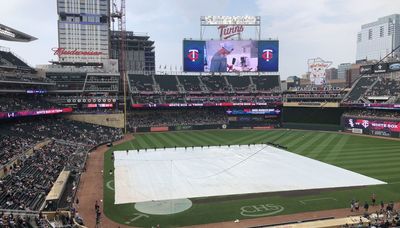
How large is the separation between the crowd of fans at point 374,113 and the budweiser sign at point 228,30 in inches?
1275

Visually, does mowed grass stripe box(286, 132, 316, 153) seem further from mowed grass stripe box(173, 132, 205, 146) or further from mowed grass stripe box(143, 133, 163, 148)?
mowed grass stripe box(143, 133, 163, 148)

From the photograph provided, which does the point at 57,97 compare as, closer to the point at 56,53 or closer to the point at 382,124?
the point at 56,53

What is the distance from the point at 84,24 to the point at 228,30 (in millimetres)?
62459

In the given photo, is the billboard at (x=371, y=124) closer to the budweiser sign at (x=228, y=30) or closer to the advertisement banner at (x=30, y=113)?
the budweiser sign at (x=228, y=30)

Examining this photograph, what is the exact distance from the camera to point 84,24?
12375cm

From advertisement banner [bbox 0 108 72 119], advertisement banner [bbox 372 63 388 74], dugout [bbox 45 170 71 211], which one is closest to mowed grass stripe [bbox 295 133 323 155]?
advertisement banner [bbox 372 63 388 74]

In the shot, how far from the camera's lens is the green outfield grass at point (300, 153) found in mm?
24859

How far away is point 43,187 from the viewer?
1145 inches

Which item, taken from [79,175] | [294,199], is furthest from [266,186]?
[79,175]

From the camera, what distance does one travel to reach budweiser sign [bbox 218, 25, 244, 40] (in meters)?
85.7

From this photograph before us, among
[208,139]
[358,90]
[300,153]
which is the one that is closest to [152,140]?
[208,139]

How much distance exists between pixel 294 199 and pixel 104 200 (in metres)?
15.5

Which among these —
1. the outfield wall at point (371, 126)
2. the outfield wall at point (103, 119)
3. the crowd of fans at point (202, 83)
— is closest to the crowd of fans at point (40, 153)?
the outfield wall at point (103, 119)

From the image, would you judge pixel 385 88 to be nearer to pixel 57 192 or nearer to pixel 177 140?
pixel 177 140
